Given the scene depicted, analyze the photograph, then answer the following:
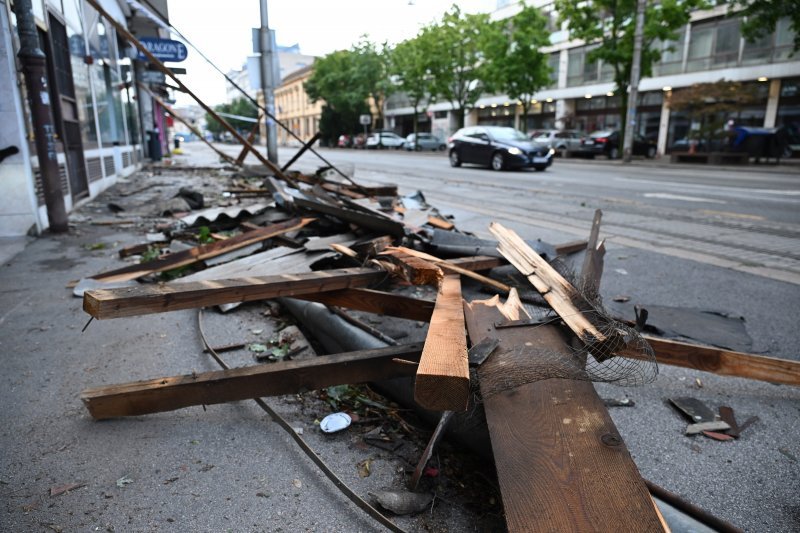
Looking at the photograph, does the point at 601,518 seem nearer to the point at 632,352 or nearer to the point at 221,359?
the point at 632,352

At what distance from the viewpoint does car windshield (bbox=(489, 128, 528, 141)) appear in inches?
755

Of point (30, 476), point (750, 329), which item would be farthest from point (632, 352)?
point (30, 476)

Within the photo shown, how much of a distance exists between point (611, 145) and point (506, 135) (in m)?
13.1

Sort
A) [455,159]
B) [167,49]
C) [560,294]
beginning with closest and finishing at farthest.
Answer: [560,294] < [167,49] < [455,159]

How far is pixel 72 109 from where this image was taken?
1019 centimetres

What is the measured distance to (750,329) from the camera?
3.77m

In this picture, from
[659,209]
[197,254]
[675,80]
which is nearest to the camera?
[197,254]

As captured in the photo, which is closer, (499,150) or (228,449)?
(228,449)

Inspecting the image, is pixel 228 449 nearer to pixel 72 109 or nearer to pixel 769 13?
pixel 72 109

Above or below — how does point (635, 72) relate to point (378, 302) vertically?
above

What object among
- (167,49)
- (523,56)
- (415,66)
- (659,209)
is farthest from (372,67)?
→ (659,209)

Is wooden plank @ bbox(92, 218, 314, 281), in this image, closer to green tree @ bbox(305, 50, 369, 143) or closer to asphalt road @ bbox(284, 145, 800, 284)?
asphalt road @ bbox(284, 145, 800, 284)

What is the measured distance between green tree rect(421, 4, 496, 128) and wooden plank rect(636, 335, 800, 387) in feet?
140

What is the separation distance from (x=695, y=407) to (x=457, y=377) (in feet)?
5.90
